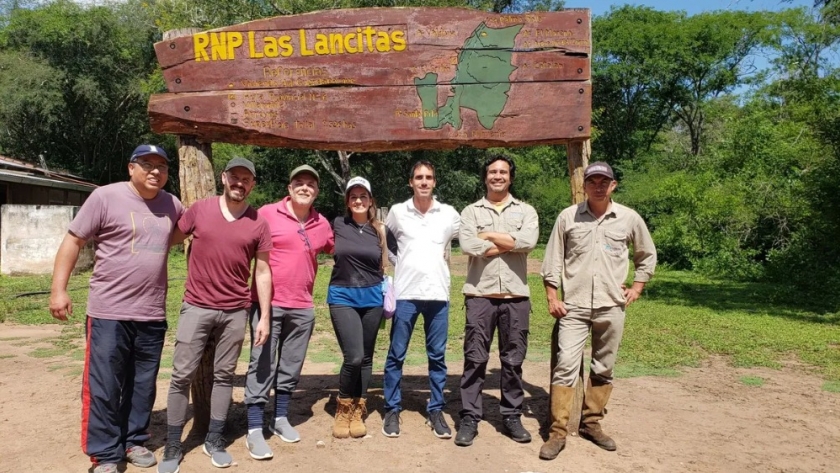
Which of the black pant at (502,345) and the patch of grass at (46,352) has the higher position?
the black pant at (502,345)

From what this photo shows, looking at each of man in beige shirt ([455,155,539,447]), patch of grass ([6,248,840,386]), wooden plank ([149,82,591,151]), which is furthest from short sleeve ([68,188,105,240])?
patch of grass ([6,248,840,386])

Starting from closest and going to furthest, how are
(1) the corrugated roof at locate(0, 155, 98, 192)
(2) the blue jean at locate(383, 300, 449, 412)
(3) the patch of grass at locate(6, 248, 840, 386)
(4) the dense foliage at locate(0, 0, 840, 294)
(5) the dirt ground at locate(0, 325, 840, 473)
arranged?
(5) the dirt ground at locate(0, 325, 840, 473)
(2) the blue jean at locate(383, 300, 449, 412)
(3) the patch of grass at locate(6, 248, 840, 386)
(4) the dense foliage at locate(0, 0, 840, 294)
(1) the corrugated roof at locate(0, 155, 98, 192)

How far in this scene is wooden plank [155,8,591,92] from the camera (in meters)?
4.57

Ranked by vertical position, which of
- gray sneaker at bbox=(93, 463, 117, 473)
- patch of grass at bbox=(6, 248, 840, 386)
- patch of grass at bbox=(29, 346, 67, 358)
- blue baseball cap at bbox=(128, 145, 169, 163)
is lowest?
patch of grass at bbox=(6, 248, 840, 386)

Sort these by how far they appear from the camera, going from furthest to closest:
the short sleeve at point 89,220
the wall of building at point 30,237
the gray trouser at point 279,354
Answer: the wall of building at point 30,237 → the gray trouser at point 279,354 → the short sleeve at point 89,220

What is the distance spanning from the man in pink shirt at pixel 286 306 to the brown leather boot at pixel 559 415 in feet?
5.57

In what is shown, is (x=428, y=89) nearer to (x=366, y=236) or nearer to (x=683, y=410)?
(x=366, y=236)

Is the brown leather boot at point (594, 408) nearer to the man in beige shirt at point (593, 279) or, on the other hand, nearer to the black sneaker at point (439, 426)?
the man in beige shirt at point (593, 279)

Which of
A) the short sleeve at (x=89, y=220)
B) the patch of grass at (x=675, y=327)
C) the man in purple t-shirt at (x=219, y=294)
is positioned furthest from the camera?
the patch of grass at (x=675, y=327)

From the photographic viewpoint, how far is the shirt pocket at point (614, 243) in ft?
13.1

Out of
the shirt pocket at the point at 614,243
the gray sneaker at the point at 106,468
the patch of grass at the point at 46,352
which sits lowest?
the patch of grass at the point at 46,352

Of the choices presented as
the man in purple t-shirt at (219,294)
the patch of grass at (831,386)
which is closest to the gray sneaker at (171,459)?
the man in purple t-shirt at (219,294)

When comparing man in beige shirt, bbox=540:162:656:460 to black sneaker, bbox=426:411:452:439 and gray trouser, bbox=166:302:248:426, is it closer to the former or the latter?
black sneaker, bbox=426:411:452:439

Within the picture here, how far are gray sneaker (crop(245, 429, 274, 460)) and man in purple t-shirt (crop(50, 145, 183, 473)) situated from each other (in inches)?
23.4
